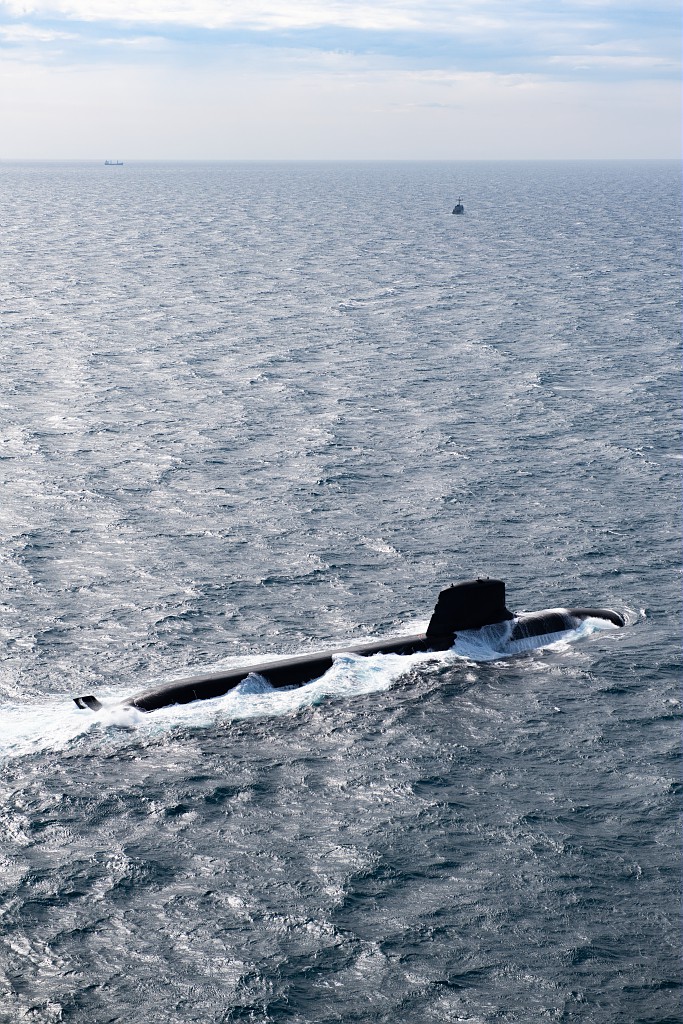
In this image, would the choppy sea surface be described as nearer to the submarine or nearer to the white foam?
the white foam

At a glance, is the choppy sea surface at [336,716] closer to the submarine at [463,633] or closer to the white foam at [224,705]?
the white foam at [224,705]

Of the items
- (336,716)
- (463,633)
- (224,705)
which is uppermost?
(463,633)

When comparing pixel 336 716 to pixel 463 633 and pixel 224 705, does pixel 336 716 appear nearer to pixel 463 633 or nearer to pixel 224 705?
pixel 224 705

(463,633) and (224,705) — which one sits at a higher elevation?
(463,633)

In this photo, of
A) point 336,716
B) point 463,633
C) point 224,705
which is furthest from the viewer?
point 463,633

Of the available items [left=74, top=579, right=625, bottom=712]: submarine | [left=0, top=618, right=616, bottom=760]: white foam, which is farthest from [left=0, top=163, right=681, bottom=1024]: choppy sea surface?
[left=74, top=579, right=625, bottom=712]: submarine

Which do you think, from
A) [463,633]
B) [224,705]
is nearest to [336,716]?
[224,705]

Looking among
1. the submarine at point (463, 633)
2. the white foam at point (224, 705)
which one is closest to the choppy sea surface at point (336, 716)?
the white foam at point (224, 705)
